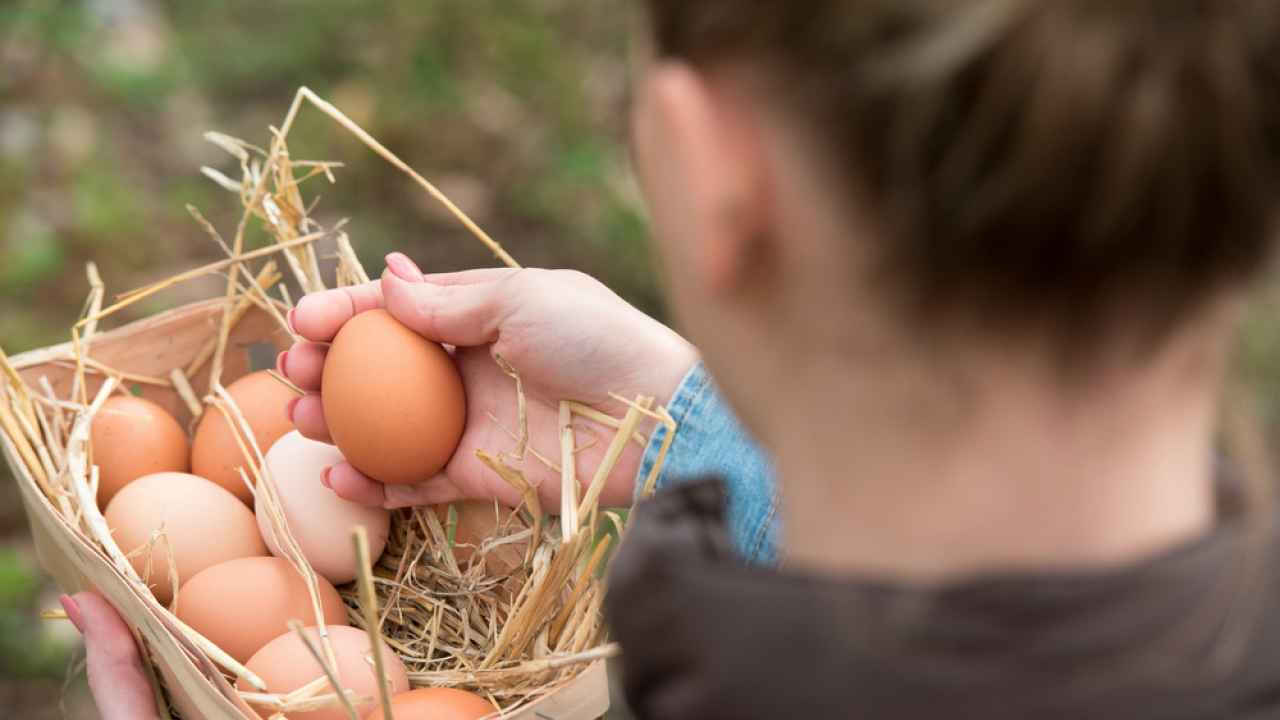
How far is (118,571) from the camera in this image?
4.25 ft

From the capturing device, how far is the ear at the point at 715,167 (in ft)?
2.31

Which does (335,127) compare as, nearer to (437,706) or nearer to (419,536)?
(419,536)

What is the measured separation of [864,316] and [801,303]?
0.04 meters

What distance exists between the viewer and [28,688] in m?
2.20

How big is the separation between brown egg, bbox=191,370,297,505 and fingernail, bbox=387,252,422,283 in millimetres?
204

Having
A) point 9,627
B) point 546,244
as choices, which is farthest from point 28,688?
point 546,244

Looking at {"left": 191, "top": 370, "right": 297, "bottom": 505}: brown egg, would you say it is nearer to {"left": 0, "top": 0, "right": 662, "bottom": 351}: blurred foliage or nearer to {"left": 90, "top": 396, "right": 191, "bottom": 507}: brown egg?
{"left": 90, "top": 396, "right": 191, "bottom": 507}: brown egg

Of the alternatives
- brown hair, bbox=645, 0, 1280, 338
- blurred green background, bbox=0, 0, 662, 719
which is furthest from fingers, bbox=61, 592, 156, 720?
blurred green background, bbox=0, 0, 662, 719

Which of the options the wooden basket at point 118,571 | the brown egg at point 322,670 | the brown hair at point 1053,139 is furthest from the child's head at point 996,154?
the brown egg at point 322,670

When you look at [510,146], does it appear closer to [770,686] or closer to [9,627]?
[9,627]

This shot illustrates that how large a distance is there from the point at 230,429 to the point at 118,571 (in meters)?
0.30

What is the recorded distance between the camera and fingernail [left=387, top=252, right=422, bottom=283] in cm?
151

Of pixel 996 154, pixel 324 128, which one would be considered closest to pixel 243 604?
pixel 996 154

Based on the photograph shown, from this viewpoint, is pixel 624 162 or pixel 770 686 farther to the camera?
pixel 624 162
